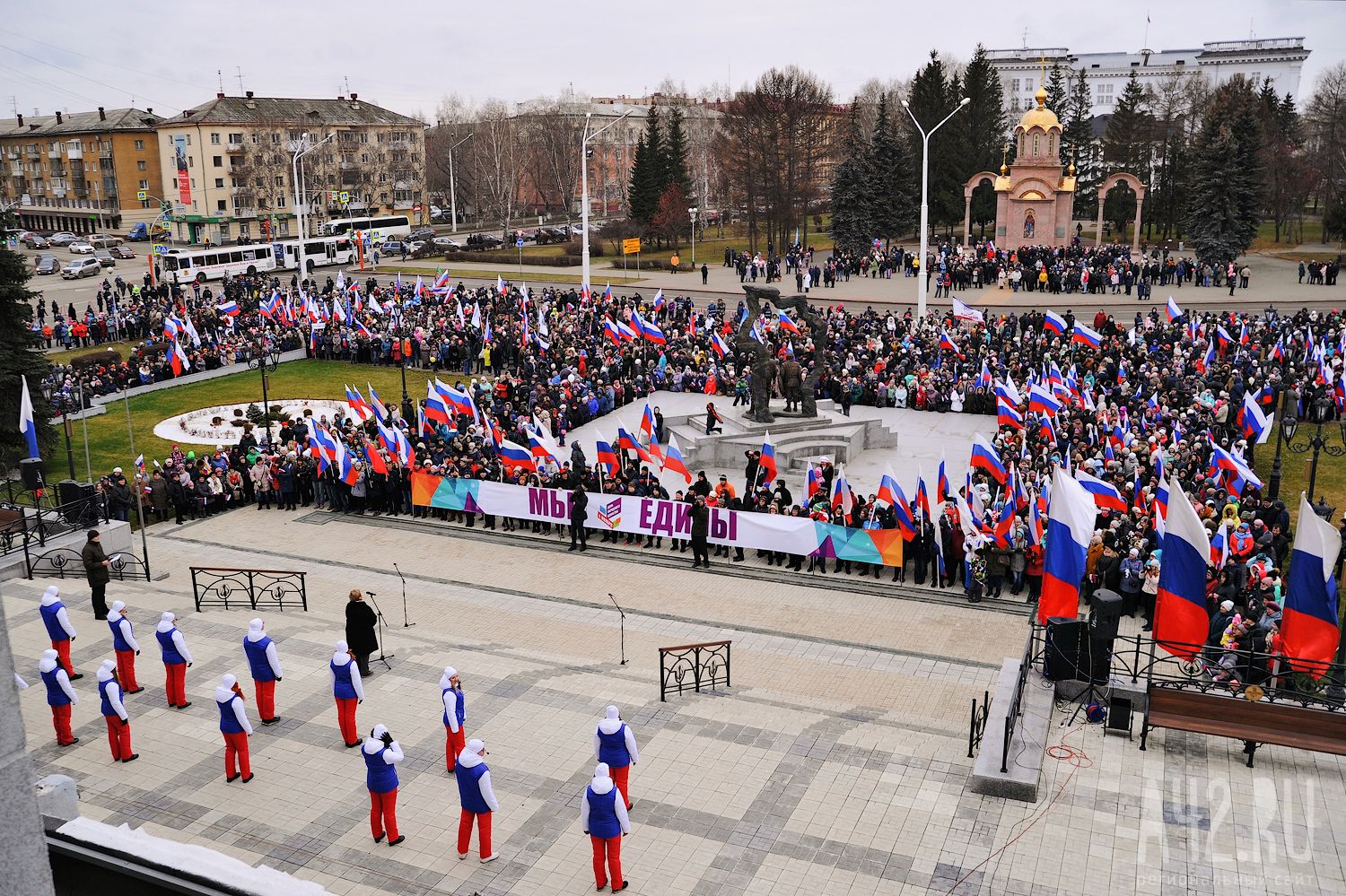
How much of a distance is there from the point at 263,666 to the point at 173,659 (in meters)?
1.54

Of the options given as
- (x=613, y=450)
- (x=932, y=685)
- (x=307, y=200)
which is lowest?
(x=932, y=685)

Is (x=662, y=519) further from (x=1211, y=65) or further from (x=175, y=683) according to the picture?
(x=1211, y=65)

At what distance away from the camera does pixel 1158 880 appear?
10.4 meters

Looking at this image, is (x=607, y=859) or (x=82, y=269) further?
(x=82, y=269)

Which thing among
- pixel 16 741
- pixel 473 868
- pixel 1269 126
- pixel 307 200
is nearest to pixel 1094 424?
pixel 473 868

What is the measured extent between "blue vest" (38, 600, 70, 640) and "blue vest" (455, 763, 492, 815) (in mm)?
7804

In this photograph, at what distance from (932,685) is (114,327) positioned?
42.4 metres

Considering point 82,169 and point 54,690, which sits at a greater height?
point 82,169

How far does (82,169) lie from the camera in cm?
10212

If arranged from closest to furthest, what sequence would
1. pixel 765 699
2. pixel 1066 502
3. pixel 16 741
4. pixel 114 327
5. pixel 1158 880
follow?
pixel 16 741 → pixel 1158 880 → pixel 1066 502 → pixel 765 699 → pixel 114 327

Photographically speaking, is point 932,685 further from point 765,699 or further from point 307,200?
point 307,200

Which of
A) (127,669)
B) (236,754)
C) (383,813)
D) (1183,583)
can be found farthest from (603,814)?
(127,669)

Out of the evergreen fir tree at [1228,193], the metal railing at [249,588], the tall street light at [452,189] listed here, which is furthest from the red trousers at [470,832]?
the tall street light at [452,189]

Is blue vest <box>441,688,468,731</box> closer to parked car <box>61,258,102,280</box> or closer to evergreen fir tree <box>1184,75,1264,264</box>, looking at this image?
evergreen fir tree <box>1184,75,1264,264</box>
